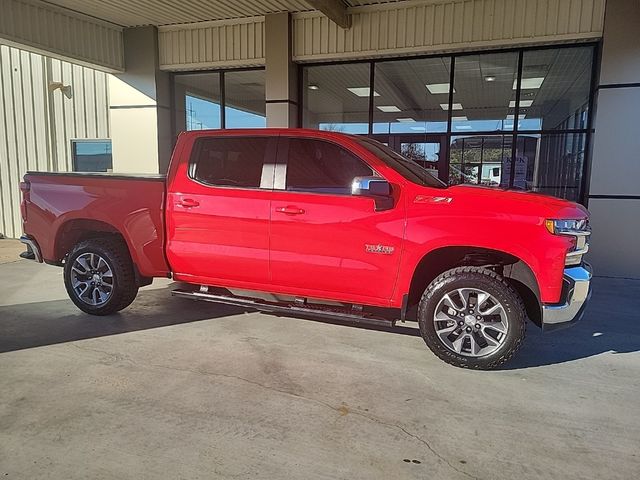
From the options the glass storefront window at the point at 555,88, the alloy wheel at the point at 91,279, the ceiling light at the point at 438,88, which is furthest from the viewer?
the ceiling light at the point at 438,88

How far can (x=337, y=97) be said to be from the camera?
11562 mm

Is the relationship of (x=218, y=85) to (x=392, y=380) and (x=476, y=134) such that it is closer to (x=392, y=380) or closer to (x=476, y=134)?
(x=476, y=134)

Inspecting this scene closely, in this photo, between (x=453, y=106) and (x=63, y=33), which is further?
(x=453, y=106)

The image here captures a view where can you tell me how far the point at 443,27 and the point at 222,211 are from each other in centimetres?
623

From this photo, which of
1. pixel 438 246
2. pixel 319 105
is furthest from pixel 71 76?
pixel 438 246

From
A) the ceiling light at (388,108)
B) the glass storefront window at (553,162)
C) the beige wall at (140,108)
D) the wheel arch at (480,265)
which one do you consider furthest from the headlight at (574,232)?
the beige wall at (140,108)

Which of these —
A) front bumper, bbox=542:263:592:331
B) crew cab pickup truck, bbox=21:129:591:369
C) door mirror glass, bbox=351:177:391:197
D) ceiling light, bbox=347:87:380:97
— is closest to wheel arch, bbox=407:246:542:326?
crew cab pickup truck, bbox=21:129:591:369

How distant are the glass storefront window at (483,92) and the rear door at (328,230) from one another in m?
5.81

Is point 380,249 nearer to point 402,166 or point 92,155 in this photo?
point 402,166

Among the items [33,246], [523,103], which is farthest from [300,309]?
[523,103]

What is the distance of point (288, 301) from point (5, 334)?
296 centimetres

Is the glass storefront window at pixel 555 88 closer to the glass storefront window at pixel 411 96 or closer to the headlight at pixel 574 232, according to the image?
the glass storefront window at pixel 411 96

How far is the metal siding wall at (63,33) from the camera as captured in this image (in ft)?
28.4

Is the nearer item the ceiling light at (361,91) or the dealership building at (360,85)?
the dealership building at (360,85)
